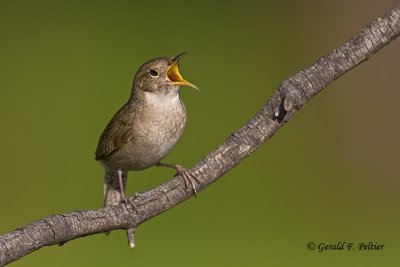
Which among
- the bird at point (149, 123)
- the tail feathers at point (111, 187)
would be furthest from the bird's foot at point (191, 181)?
the tail feathers at point (111, 187)

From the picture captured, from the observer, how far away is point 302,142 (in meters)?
4.98

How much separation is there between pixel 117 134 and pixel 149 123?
12 centimetres

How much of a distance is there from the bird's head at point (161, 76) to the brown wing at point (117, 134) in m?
0.11

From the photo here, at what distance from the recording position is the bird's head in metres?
2.85

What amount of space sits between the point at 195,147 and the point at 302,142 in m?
0.84

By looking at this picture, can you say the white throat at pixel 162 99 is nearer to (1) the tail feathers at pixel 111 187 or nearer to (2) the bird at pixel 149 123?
(2) the bird at pixel 149 123

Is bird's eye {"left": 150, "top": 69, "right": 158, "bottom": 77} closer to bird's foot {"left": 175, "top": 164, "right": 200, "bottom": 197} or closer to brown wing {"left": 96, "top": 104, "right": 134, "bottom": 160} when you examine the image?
brown wing {"left": 96, "top": 104, "right": 134, "bottom": 160}

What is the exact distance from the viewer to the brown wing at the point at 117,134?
9.34 ft

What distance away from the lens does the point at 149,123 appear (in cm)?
283

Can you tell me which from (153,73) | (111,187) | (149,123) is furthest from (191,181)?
(111,187)

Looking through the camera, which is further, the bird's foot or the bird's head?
the bird's head

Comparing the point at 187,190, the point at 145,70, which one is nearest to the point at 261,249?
the point at 145,70

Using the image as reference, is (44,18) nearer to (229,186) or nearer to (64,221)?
(229,186)

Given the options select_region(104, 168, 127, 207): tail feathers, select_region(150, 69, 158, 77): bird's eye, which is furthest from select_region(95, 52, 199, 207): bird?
select_region(104, 168, 127, 207): tail feathers
